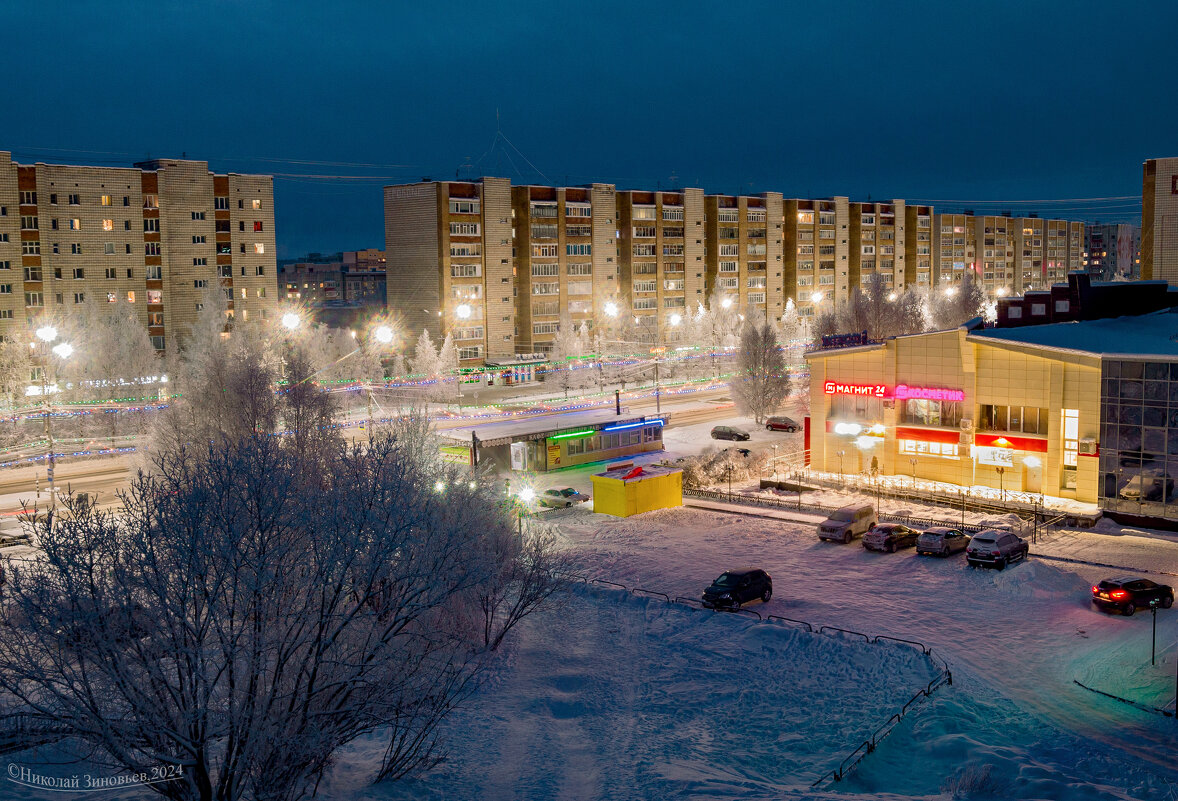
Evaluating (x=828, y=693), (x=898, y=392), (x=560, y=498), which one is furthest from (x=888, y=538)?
(x=560, y=498)

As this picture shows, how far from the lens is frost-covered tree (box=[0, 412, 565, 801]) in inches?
521

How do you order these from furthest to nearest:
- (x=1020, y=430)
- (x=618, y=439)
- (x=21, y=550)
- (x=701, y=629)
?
(x=618, y=439)
(x=1020, y=430)
(x=21, y=550)
(x=701, y=629)

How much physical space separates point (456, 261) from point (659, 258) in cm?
2304

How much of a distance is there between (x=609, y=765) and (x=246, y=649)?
7209 millimetres

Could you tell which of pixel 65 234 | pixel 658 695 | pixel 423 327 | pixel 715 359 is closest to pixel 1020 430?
pixel 658 695

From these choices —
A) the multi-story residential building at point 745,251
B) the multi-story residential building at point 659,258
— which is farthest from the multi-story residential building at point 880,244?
the multi-story residential building at point 659,258

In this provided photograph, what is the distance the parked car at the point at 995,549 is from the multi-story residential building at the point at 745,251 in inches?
2724

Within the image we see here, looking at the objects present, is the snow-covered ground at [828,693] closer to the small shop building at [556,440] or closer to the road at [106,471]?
the small shop building at [556,440]

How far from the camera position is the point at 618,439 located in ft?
157

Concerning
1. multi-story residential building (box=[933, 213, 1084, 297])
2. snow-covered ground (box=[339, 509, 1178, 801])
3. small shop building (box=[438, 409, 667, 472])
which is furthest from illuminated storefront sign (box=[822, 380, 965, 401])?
multi-story residential building (box=[933, 213, 1084, 297])

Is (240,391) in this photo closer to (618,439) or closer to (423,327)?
(618,439)

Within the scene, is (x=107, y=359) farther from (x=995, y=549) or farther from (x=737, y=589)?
(x=995, y=549)

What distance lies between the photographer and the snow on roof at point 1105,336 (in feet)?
113

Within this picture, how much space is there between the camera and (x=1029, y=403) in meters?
37.2
